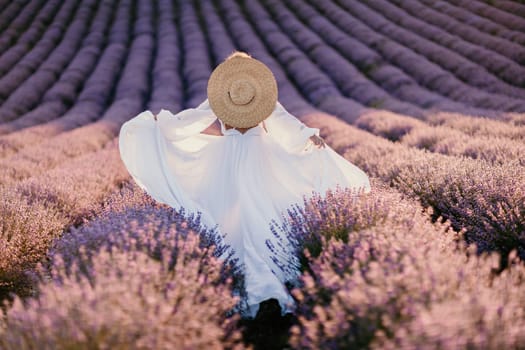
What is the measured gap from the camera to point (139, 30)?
17.2m

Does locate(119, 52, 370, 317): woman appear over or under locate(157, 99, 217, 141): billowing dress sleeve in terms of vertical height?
under

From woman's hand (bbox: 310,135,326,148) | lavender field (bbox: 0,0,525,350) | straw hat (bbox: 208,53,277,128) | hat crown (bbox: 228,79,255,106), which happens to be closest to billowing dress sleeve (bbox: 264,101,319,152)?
woman's hand (bbox: 310,135,326,148)

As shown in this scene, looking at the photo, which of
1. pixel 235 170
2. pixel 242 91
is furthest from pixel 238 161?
pixel 242 91

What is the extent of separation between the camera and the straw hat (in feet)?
12.3

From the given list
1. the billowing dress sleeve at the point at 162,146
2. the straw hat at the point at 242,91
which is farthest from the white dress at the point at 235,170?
the straw hat at the point at 242,91

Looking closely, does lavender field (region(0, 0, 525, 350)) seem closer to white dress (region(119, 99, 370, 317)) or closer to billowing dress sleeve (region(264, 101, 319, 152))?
white dress (region(119, 99, 370, 317))

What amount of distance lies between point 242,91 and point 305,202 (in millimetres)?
1043

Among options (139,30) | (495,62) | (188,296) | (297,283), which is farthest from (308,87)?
(188,296)

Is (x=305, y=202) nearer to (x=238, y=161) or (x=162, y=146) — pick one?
(x=238, y=161)

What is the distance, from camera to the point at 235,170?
390 cm

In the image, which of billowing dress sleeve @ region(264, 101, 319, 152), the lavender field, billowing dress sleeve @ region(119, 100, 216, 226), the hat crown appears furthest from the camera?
billowing dress sleeve @ region(264, 101, 319, 152)

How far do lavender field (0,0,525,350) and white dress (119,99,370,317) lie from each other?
0.86 ft

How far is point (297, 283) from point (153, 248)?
841 mm

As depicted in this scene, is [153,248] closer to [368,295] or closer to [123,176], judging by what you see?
[368,295]
